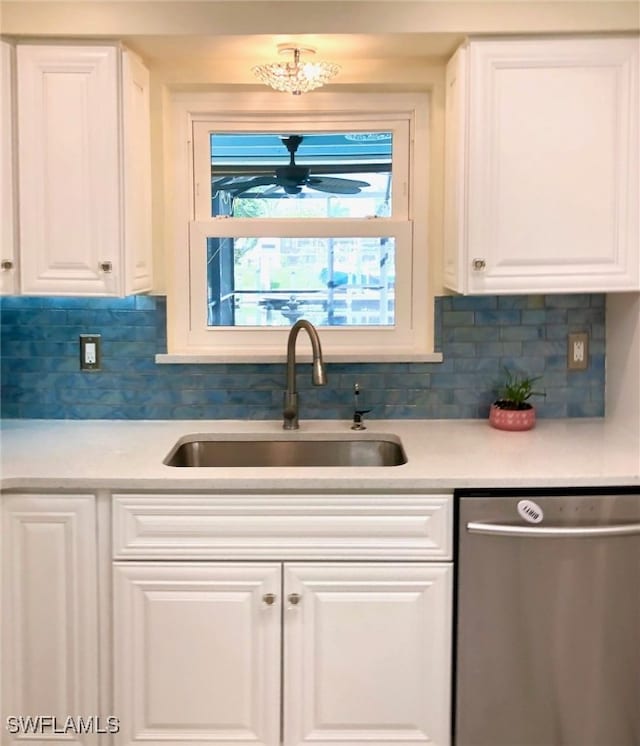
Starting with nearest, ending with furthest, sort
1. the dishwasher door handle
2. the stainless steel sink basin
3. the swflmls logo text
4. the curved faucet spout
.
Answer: the dishwasher door handle
the swflmls logo text
the curved faucet spout
the stainless steel sink basin

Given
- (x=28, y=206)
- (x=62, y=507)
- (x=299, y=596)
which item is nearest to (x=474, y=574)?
(x=299, y=596)

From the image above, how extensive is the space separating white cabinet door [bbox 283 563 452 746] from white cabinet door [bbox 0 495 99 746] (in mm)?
532

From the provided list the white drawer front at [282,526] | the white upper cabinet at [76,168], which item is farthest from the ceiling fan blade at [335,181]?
the white drawer front at [282,526]

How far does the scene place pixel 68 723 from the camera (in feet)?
7.44

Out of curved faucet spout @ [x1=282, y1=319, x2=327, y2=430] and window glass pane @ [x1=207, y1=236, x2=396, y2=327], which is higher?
window glass pane @ [x1=207, y1=236, x2=396, y2=327]

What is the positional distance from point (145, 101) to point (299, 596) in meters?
1.61

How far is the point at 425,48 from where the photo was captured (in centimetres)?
254

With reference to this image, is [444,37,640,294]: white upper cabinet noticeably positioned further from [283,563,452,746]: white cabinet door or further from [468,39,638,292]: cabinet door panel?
[283,563,452,746]: white cabinet door

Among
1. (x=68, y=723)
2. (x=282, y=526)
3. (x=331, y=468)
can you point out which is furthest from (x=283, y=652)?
(x=68, y=723)

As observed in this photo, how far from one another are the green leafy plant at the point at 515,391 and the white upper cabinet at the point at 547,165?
41cm

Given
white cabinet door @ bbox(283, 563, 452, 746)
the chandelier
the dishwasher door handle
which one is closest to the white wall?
the dishwasher door handle

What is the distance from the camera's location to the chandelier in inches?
98.7

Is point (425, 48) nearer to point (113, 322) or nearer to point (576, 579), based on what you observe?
point (113, 322)

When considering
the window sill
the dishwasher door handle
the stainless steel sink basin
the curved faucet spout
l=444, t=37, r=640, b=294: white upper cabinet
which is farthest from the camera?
the window sill
